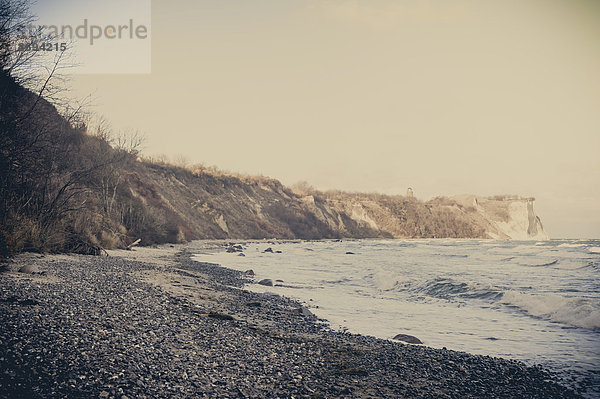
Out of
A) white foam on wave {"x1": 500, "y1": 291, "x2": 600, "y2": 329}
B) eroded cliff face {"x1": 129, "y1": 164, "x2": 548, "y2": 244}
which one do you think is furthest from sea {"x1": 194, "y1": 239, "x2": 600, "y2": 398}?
eroded cliff face {"x1": 129, "y1": 164, "x2": 548, "y2": 244}

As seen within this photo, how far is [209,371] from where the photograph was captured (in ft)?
16.1

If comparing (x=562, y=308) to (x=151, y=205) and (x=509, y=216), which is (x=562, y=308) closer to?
(x=151, y=205)

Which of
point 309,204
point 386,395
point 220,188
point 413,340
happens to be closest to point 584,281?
point 413,340

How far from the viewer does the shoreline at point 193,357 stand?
4.19m

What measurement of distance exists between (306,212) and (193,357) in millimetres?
76999

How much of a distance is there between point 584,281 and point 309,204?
68.7 meters

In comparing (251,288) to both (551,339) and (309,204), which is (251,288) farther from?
(309,204)

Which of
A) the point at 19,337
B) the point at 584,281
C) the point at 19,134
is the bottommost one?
the point at 584,281

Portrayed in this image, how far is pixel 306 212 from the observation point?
270 feet

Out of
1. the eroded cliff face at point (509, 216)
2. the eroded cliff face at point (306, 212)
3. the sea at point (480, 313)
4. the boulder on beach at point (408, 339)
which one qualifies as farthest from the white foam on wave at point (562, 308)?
the eroded cliff face at point (509, 216)

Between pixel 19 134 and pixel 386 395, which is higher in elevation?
pixel 19 134

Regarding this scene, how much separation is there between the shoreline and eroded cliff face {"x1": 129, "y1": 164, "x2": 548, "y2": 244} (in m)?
29.0

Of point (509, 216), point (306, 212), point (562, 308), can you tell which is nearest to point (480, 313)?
point (562, 308)

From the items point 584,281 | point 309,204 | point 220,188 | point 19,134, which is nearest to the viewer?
point 19,134
